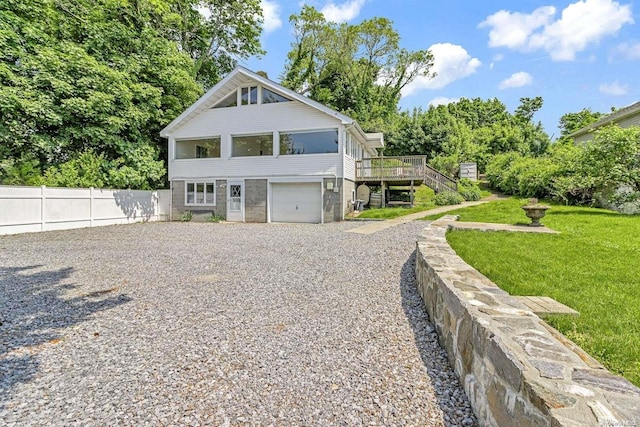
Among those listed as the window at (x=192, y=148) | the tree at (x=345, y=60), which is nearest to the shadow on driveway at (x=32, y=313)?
the window at (x=192, y=148)

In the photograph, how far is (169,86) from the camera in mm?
17156

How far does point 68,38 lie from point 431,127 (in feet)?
78.7

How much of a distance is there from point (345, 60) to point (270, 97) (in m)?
20.9

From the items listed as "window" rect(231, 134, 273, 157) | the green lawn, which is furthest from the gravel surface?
"window" rect(231, 134, 273, 157)

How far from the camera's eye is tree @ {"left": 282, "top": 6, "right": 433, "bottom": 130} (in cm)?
3195

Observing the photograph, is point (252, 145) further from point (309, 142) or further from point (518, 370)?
point (518, 370)

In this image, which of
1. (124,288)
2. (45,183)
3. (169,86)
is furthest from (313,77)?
(124,288)

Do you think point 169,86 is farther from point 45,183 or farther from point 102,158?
point 45,183

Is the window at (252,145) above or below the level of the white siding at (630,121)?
below

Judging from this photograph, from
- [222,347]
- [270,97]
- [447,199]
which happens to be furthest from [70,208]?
[447,199]

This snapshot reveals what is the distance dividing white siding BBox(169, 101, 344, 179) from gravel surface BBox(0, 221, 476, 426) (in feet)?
29.6

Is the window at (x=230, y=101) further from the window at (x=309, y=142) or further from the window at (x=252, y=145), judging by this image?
the window at (x=309, y=142)

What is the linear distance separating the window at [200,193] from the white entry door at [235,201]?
922 mm

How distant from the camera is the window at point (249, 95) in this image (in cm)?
1552
